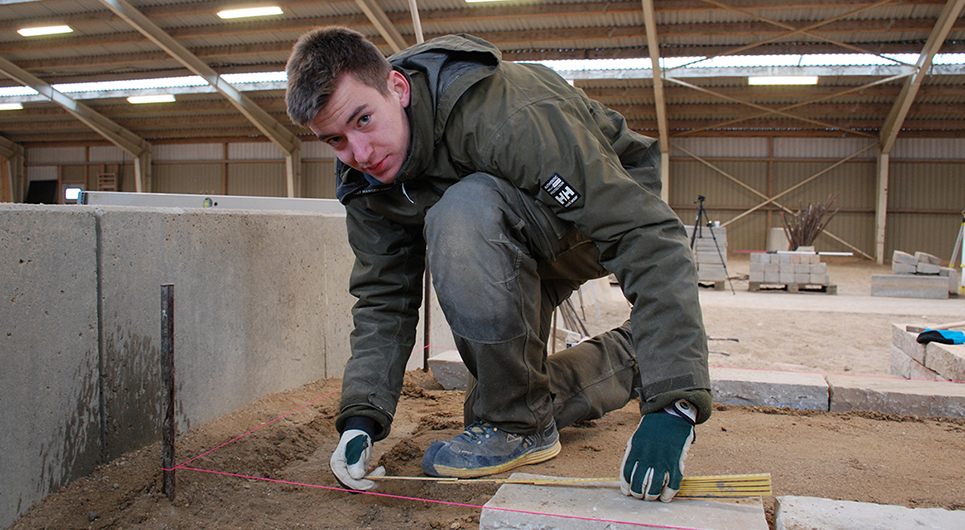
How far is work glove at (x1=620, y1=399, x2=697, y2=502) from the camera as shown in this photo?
4.36ft

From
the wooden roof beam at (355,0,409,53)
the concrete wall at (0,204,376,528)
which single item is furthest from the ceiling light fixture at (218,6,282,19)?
the concrete wall at (0,204,376,528)

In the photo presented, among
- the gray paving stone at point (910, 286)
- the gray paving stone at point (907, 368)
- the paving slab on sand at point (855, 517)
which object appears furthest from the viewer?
the gray paving stone at point (910, 286)

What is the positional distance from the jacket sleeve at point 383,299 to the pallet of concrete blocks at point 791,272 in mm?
8538

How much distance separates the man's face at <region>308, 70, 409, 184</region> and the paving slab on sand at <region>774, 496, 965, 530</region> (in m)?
1.16

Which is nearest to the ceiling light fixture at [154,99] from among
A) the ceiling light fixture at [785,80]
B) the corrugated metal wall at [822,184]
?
the corrugated metal wall at [822,184]

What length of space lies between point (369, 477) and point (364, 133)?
2.83 feet

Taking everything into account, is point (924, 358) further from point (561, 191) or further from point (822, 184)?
point (822, 184)

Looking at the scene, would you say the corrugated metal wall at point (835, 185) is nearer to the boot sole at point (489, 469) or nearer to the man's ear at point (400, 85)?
the boot sole at point (489, 469)

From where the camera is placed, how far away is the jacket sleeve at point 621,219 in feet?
4.44

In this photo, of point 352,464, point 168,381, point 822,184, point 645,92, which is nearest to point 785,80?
point 645,92

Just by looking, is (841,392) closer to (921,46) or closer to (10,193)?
(921,46)

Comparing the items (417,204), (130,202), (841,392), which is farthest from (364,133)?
(130,202)

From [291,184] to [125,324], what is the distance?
53.5ft

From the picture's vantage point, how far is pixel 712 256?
949cm
